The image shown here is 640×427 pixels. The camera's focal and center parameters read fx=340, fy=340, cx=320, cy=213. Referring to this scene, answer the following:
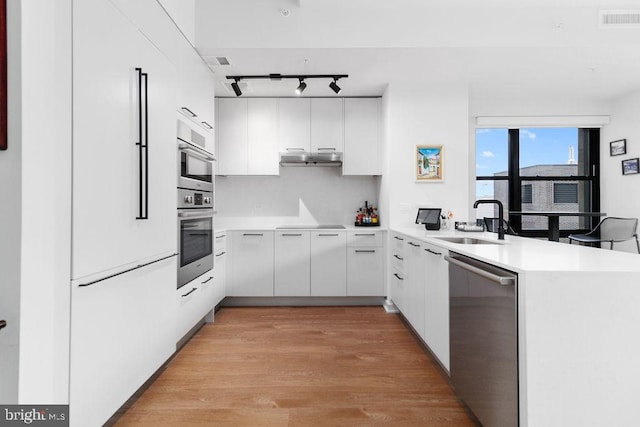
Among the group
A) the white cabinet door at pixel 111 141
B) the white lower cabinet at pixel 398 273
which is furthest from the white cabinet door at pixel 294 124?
the white cabinet door at pixel 111 141

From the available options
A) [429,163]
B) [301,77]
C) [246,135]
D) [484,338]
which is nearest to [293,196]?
[246,135]

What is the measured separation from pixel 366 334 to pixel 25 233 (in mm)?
2498

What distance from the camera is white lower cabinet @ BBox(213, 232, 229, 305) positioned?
3.34 metres

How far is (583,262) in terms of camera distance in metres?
1.40

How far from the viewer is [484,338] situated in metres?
1.53

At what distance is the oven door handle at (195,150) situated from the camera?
2513 millimetres

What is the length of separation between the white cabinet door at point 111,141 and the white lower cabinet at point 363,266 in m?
2.13

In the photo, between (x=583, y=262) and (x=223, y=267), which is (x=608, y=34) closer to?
(x=583, y=262)

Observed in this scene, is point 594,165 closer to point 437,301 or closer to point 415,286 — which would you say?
point 415,286

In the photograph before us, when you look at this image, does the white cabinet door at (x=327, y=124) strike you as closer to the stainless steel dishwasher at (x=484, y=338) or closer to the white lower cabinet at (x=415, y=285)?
the white lower cabinet at (x=415, y=285)

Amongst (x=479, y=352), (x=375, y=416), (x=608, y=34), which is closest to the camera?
(x=479, y=352)

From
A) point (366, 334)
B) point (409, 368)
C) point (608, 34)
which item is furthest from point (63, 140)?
point (608, 34)

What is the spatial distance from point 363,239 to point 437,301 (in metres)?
1.58

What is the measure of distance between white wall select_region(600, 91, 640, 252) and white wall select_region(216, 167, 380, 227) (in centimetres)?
309
